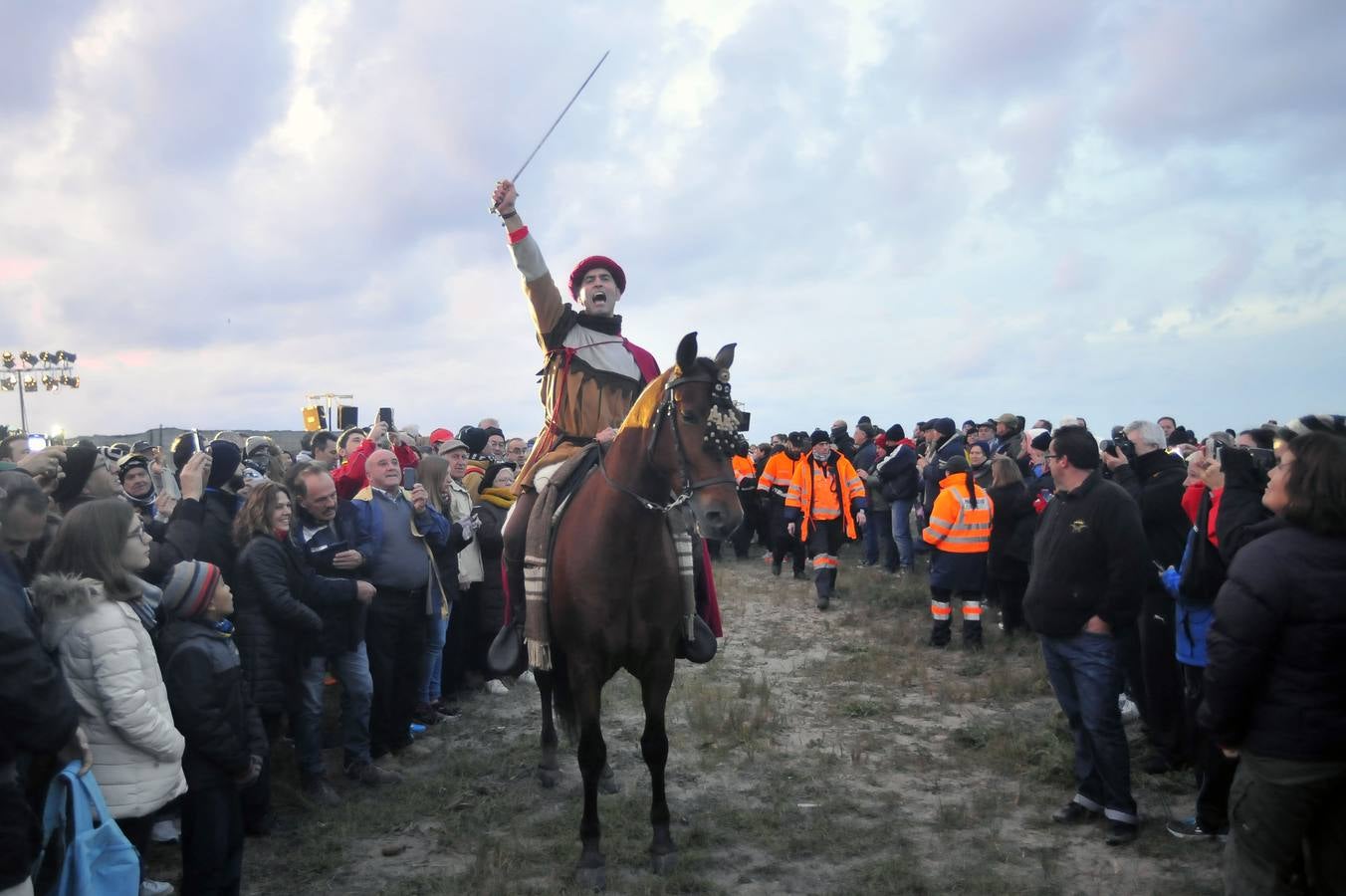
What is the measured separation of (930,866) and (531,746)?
352 cm

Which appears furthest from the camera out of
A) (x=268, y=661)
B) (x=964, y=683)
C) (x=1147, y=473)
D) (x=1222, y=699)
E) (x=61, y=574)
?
(x=964, y=683)

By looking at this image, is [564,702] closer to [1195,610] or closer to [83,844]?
[83,844]

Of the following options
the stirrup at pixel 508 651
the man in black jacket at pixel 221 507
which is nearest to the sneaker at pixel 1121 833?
the stirrup at pixel 508 651

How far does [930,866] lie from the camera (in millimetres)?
5098

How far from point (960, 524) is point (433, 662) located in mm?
6036

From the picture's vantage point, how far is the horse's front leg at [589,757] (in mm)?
5109

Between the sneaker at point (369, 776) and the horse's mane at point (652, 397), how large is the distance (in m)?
3.41

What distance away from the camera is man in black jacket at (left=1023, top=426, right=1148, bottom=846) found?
5.27 metres

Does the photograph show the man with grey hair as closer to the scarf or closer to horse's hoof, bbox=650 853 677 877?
horse's hoof, bbox=650 853 677 877

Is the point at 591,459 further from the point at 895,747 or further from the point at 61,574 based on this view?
the point at 895,747

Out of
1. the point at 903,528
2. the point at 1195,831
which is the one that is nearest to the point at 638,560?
the point at 1195,831

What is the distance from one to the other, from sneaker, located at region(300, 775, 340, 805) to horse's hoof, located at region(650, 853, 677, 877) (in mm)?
2380

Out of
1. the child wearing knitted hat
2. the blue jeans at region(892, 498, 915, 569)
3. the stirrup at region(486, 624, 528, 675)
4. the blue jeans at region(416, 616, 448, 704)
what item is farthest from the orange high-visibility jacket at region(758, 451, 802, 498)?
the child wearing knitted hat

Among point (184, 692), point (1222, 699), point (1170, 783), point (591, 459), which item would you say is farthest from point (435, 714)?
point (1222, 699)
